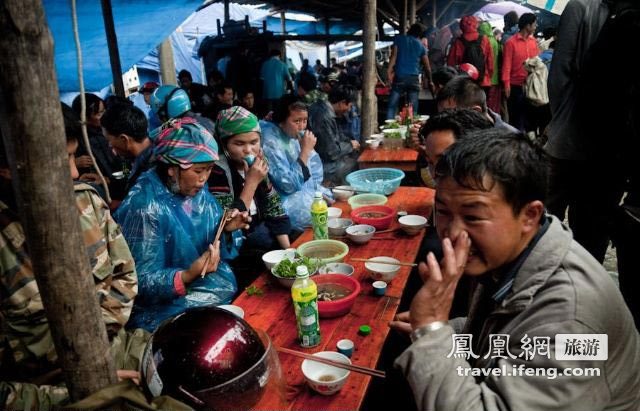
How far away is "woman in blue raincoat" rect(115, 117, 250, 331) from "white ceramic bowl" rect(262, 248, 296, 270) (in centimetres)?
34

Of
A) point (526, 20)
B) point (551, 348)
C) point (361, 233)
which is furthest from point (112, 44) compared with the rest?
point (526, 20)

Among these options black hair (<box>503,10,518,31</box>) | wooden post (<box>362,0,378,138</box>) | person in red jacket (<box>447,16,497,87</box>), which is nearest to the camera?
wooden post (<box>362,0,378,138</box>)

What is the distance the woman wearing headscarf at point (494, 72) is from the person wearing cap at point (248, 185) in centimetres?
705

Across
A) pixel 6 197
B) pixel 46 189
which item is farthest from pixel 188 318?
pixel 6 197

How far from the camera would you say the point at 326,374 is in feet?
6.48

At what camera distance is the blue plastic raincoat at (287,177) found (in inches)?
189

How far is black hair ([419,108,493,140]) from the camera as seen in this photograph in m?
3.21

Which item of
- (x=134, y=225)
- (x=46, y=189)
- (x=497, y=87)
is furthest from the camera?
(x=497, y=87)

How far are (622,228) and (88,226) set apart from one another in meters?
3.32

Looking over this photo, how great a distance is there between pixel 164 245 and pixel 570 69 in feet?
11.8

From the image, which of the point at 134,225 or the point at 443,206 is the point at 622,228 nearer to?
the point at 443,206

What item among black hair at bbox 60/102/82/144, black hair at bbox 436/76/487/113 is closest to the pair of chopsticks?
black hair at bbox 60/102/82/144

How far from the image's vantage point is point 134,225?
9.29 ft

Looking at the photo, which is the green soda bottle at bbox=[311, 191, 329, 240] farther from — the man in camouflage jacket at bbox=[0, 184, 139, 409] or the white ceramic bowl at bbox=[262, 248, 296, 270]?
the man in camouflage jacket at bbox=[0, 184, 139, 409]
